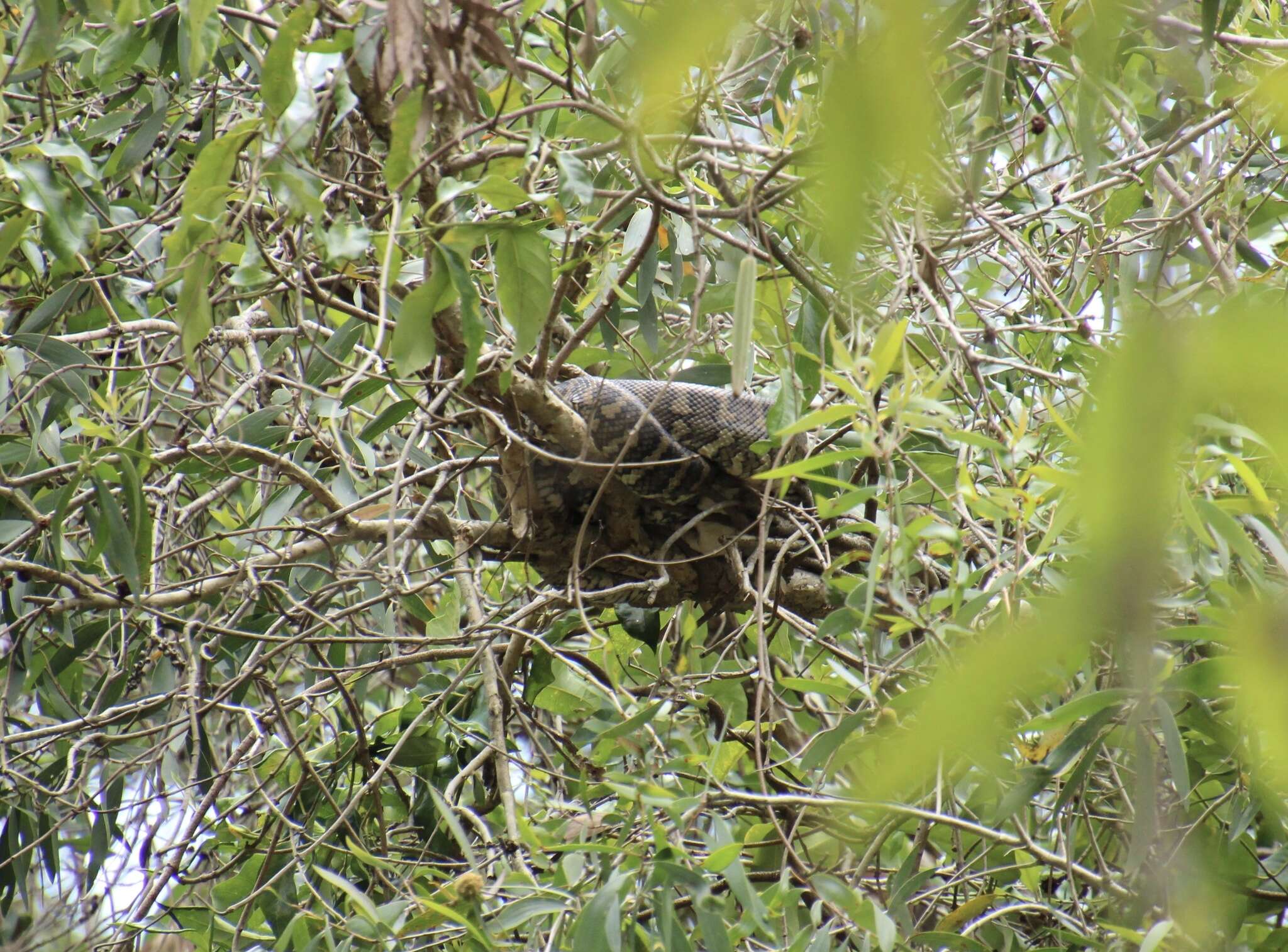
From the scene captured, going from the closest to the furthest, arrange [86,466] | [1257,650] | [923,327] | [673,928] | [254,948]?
[1257,650] → [673,928] → [86,466] → [923,327] → [254,948]

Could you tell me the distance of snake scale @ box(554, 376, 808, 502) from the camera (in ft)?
8.63

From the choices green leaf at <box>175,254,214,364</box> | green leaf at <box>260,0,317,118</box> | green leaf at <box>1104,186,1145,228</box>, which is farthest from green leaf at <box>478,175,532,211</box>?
green leaf at <box>1104,186,1145,228</box>

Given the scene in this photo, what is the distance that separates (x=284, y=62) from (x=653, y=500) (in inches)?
58.5

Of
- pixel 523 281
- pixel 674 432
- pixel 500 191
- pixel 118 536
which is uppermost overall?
pixel 500 191

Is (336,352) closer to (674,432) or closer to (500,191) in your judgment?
(674,432)

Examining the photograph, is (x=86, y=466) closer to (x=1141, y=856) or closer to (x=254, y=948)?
(x=254, y=948)

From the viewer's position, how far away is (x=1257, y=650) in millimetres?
659

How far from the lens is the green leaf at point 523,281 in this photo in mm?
1694

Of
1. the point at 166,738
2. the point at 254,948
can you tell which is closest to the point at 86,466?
the point at 166,738

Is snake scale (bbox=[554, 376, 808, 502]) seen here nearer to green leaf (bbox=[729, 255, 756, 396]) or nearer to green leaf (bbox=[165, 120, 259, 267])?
green leaf (bbox=[729, 255, 756, 396])

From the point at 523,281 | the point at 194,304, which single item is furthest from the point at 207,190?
the point at 523,281

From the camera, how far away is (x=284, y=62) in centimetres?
149

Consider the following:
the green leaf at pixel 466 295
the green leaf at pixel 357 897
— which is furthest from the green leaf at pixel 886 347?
the green leaf at pixel 357 897

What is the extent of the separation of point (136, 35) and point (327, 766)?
6.34 ft
